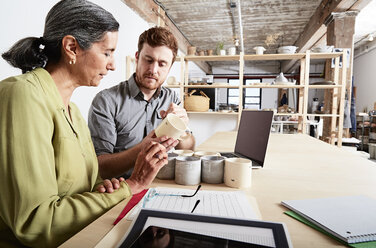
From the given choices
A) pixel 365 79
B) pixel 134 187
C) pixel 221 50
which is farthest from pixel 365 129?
pixel 134 187

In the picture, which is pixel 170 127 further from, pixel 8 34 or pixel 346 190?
pixel 8 34

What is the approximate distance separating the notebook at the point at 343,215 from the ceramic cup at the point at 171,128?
1.44 feet

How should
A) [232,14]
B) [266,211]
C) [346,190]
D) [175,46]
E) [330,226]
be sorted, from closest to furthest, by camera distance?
[330,226] → [266,211] → [346,190] → [175,46] → [232,14]

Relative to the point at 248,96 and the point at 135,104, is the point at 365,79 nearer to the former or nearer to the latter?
the point at 248,96

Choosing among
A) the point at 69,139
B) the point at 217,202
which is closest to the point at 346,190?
the point at 217,202

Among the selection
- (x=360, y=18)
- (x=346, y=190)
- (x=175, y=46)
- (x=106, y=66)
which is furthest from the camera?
(x=360, y=18)

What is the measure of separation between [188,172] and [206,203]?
0.20 m

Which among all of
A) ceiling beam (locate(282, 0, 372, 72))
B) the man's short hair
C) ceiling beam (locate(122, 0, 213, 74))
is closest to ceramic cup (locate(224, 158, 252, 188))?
the man's short hair

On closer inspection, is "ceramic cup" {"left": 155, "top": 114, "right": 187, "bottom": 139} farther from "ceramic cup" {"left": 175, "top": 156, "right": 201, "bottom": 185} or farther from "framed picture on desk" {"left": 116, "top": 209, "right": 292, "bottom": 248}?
"framed picture on desk" {"left": 116, "top": 209, "right": 292, "bottom": 248}

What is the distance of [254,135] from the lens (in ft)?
4.18

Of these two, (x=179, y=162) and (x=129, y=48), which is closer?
(x=179, y=162)

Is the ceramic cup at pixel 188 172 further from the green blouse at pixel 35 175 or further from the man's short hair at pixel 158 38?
the man's short hair at pixel 158 38

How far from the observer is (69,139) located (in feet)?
2.61

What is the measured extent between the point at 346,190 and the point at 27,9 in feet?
9.19
